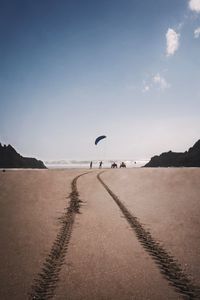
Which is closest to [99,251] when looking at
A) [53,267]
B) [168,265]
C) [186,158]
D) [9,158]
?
[53,267]

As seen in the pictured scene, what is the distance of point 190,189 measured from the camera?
676 inches

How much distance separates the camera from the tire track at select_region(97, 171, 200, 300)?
14.8 ft

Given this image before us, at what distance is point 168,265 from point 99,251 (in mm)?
1723

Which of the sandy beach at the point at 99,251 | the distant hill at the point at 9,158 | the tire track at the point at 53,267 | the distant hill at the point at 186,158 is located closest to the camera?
the tire track at the point at 53,267

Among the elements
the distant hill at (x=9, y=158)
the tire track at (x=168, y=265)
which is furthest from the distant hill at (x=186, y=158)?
the tire track at (x=168, y=265)

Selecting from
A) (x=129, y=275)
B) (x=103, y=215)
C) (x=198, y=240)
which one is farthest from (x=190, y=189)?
(x=129, y=275)

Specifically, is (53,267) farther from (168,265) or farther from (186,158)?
(186,158)

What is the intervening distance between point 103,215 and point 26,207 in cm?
372

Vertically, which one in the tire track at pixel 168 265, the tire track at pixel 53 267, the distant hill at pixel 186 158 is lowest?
the tire track at pixel 53 267

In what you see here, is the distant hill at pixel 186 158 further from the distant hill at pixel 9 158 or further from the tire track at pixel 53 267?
the tire track at pixel 53 267

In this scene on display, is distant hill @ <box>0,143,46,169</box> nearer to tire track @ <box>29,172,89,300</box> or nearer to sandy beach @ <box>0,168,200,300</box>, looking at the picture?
sandy beach @ <box>0,168,200,300</box>

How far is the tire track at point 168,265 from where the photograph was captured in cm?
450

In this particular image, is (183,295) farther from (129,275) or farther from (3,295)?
(3,295)

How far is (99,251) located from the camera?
6543 millimetres
